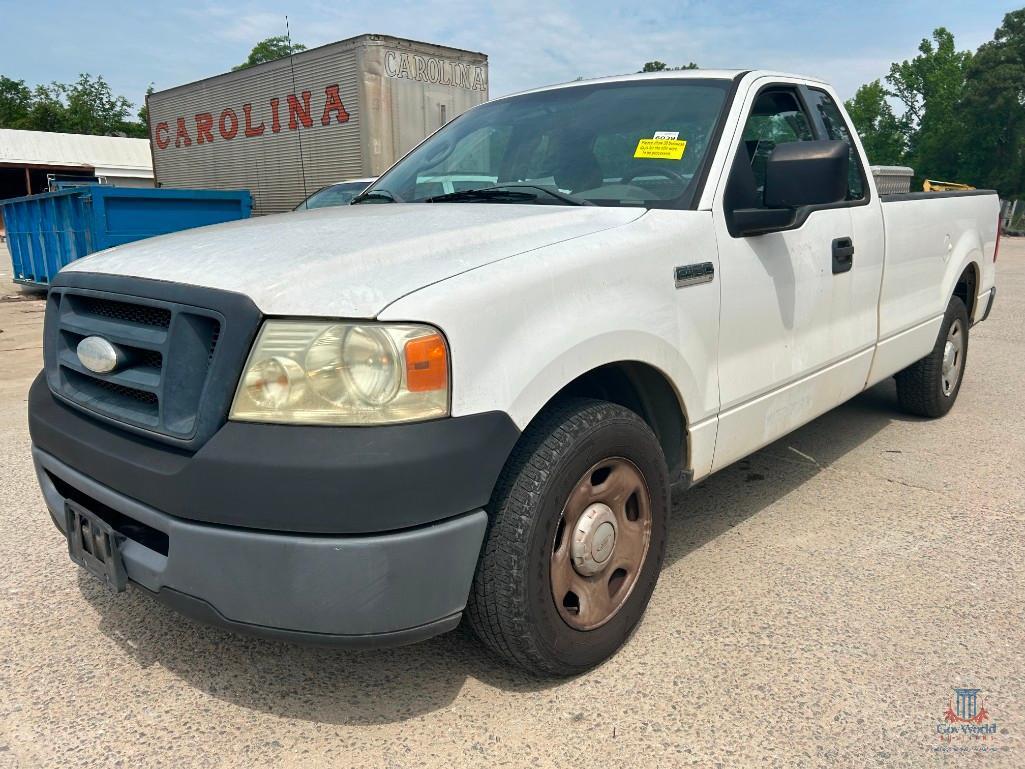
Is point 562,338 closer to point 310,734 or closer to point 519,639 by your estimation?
point 519,639

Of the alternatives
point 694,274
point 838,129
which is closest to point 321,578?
point 694,274

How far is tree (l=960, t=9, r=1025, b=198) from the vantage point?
1615 inches

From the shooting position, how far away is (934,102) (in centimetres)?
5059

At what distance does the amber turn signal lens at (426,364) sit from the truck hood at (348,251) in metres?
0.12

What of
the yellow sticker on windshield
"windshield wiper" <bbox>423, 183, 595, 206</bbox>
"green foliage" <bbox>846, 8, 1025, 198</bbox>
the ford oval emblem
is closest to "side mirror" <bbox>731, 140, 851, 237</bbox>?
the yellow sticker on windshield

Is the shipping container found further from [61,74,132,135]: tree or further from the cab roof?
[61,74,132,135]: tree

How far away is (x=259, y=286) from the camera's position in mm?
1921

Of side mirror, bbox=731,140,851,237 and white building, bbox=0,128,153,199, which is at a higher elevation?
white building, bbox=0,128,153,199

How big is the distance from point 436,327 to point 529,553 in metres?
0.63

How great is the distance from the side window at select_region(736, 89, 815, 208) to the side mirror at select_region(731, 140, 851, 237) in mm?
157

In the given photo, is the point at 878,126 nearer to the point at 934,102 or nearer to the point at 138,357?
the point at 934,102

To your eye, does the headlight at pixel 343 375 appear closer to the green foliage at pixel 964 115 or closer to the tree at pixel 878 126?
the green foliage at pixel 964 115

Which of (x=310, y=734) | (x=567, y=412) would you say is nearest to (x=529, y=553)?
(x=567, y=412)

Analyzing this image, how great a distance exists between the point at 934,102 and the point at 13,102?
73.8 meters
